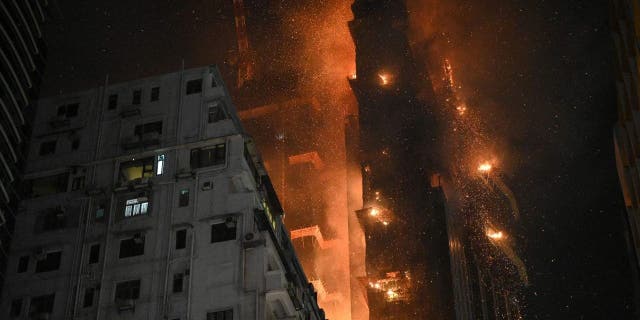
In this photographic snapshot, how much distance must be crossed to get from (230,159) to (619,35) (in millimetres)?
29779

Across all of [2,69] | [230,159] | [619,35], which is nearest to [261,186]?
[230,159]

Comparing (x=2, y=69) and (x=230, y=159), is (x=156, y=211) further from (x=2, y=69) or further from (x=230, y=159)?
(x=2, y=69)

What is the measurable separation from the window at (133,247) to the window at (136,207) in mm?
2136

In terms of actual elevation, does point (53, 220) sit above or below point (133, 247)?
above

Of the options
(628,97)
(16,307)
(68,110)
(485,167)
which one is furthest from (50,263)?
(485,167)

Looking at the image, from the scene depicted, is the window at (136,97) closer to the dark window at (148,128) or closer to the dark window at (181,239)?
the dark window at (148,128)

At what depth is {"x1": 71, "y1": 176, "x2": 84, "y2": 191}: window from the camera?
52812mm

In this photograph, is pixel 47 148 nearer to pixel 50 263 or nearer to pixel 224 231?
pixel 50 263

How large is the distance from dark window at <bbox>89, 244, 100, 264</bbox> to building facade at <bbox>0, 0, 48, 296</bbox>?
5.80 meters

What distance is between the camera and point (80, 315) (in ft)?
155

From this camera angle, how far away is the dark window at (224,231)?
160ft

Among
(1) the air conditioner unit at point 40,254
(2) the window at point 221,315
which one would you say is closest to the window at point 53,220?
(1) the air conditioner unit at point 40,254

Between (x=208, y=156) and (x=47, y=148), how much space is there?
12.8 m

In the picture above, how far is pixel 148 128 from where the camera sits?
178 ft
